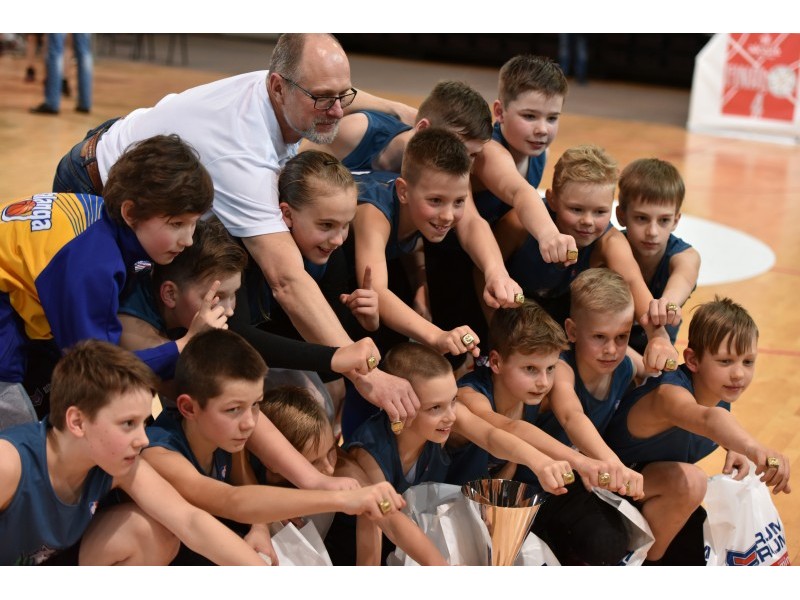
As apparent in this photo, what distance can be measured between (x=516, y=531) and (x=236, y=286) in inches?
40.7

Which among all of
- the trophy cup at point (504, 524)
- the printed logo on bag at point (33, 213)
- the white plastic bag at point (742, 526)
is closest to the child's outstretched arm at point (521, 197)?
the trophy cup at point (504, 524)

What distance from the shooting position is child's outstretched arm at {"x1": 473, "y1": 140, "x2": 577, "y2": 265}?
10.6 ft

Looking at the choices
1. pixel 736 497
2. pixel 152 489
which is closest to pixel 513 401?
pixel 736 497

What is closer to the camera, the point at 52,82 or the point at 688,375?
the point at 688,375

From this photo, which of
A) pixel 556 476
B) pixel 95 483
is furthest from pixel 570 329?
pixel 95 483

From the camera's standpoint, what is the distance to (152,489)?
8.26ft

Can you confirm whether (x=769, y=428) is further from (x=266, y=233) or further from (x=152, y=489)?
(x=152, y=489)

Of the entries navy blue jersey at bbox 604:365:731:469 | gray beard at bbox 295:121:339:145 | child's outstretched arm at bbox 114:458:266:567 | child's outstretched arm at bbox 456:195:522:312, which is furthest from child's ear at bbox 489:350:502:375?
child's outstretched arm at bbox 114:458:266:567

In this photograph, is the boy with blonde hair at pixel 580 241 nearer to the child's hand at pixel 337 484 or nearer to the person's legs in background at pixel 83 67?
the child's hand at pixel 337 484

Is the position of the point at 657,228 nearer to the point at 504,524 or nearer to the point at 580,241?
the point at 580,241

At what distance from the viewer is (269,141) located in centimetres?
319

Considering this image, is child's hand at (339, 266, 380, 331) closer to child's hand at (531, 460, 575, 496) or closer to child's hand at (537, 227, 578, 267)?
child's hand at (537, 227, 578, 267)

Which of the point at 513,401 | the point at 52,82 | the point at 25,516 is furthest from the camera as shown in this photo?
the point at 52,82

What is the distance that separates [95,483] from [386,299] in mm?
1066
